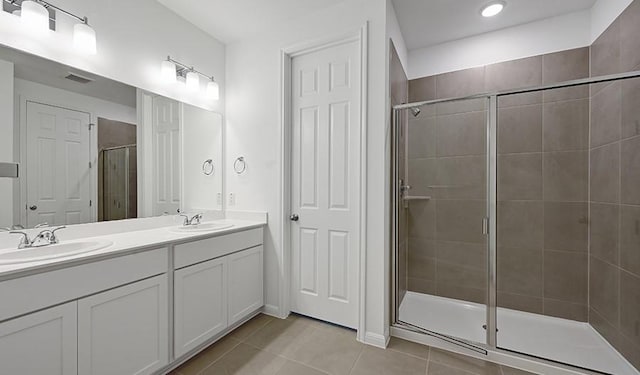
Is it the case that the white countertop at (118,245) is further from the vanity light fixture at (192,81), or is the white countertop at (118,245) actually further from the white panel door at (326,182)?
the vanity light fixture at (192,81)

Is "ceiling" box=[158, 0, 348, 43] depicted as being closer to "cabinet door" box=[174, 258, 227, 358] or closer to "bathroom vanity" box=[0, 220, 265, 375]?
"bathroom vanity" box=[0, 220, 265, 375]

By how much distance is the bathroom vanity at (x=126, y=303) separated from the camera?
3.54 feet

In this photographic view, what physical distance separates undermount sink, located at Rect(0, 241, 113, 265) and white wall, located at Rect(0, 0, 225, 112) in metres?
1.10

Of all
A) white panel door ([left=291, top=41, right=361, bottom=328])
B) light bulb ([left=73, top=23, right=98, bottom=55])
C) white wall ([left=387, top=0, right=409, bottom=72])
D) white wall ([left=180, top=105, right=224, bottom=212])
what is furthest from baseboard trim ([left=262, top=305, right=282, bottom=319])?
white wall ([left=387, top=0, right=409, bottom=72])

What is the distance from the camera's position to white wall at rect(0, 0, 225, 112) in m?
1.54

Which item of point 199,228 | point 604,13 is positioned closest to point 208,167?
point 199,228

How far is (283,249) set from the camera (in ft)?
Result: 7.71

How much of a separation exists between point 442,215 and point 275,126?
1803mm

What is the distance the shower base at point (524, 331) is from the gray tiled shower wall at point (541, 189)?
76 mm

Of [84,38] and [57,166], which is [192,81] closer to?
[84,38]

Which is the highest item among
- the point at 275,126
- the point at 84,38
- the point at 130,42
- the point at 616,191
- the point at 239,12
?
the point at 239,12

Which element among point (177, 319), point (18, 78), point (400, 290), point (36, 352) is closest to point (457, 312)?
point (400, 290)

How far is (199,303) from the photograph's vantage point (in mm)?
1808

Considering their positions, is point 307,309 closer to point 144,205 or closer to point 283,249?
point 283,249
